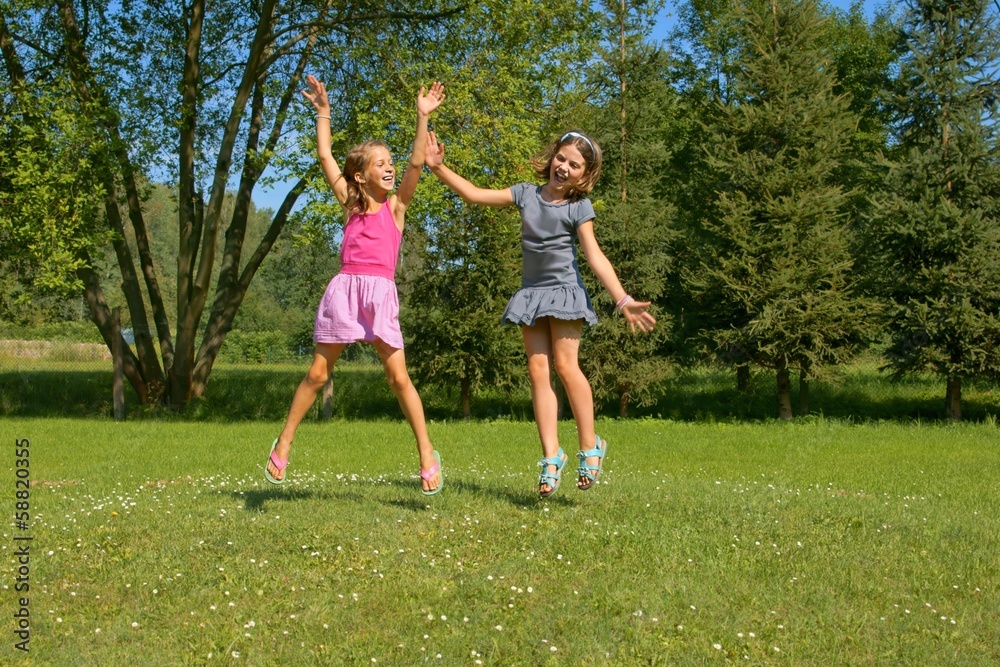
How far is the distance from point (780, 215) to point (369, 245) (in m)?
17.8

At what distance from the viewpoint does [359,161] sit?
255 inches

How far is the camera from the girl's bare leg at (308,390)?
6.32 meters

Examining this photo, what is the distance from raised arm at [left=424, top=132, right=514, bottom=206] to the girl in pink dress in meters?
0.07

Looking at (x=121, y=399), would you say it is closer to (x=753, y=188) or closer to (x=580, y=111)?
(x=580, y=111)

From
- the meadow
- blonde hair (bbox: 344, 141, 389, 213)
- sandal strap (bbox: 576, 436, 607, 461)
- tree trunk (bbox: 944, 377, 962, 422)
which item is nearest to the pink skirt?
blonde hair (bbox: 344, 141, 389, 213)

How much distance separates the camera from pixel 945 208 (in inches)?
848

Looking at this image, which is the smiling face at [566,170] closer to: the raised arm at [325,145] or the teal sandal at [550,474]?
the raised arm at [325,145]

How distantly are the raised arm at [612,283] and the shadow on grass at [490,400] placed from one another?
59.7 feet

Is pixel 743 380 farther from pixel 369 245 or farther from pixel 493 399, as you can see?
pixel 369 245

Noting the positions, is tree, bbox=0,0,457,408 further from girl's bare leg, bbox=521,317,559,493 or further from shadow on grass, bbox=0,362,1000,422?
girl's bare leg, bbox=521,317,559,493

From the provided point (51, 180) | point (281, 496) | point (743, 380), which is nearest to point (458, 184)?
point (281, 496)

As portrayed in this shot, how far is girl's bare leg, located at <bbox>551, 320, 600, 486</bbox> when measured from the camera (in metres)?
6.43

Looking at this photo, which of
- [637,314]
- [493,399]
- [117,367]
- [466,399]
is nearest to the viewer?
[637,314]

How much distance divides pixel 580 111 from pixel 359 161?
60.0 feet
